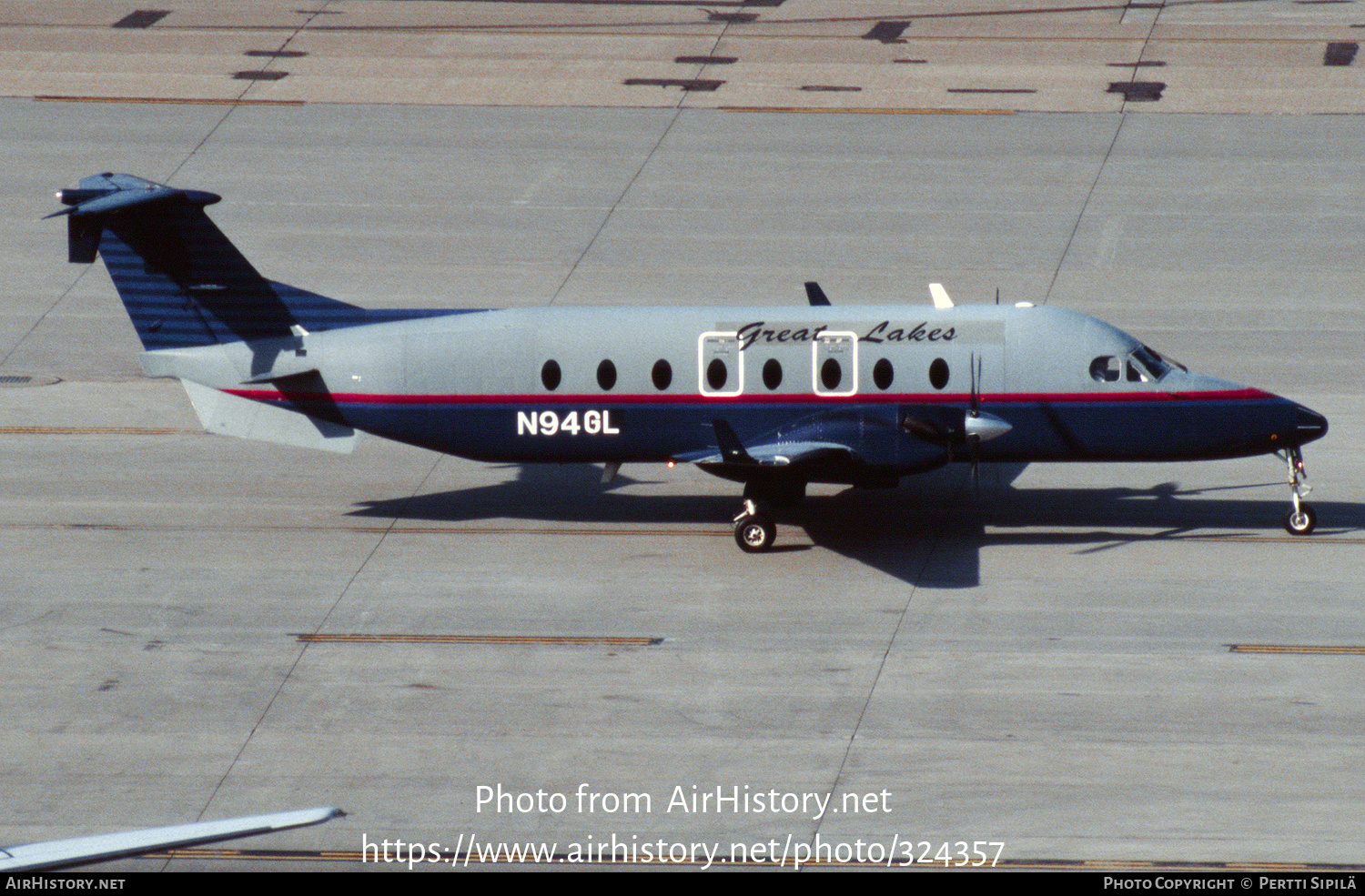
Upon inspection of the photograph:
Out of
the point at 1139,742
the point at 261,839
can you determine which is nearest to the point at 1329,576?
the point at 1139,742

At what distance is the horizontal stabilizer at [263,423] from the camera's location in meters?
24.3

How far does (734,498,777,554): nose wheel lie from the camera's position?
23422 mm

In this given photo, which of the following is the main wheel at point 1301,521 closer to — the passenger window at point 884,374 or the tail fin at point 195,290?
the passenger window at point 884,374


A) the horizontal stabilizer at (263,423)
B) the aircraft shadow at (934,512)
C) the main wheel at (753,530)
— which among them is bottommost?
the aircraft shadow at (934,512)

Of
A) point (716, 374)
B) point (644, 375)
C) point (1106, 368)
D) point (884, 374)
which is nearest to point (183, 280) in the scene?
point (644, 375)

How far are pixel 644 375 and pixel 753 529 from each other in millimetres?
2433

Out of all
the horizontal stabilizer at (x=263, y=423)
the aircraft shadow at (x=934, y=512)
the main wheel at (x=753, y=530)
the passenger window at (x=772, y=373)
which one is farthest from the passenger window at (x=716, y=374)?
the horizontal stabilizer at (x=263, y=423)

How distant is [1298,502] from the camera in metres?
23.9

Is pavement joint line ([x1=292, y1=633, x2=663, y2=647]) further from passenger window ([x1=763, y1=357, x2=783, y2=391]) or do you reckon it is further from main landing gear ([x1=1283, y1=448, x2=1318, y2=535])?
main landing gear ([x1=1283, y1=448, x2=1318, y2=535])

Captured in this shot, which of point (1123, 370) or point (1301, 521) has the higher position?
point (1123, 370)

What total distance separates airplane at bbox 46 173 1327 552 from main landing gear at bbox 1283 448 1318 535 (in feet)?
0.11

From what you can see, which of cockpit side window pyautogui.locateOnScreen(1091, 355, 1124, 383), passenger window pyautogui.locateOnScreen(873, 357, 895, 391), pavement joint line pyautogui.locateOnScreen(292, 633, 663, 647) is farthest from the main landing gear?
pavement joint line pyautogui.locateOnScreen(292, 633, 663, 647)

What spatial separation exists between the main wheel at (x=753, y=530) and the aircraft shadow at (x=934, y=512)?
1.48ft

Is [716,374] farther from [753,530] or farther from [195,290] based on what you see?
[195,290]
